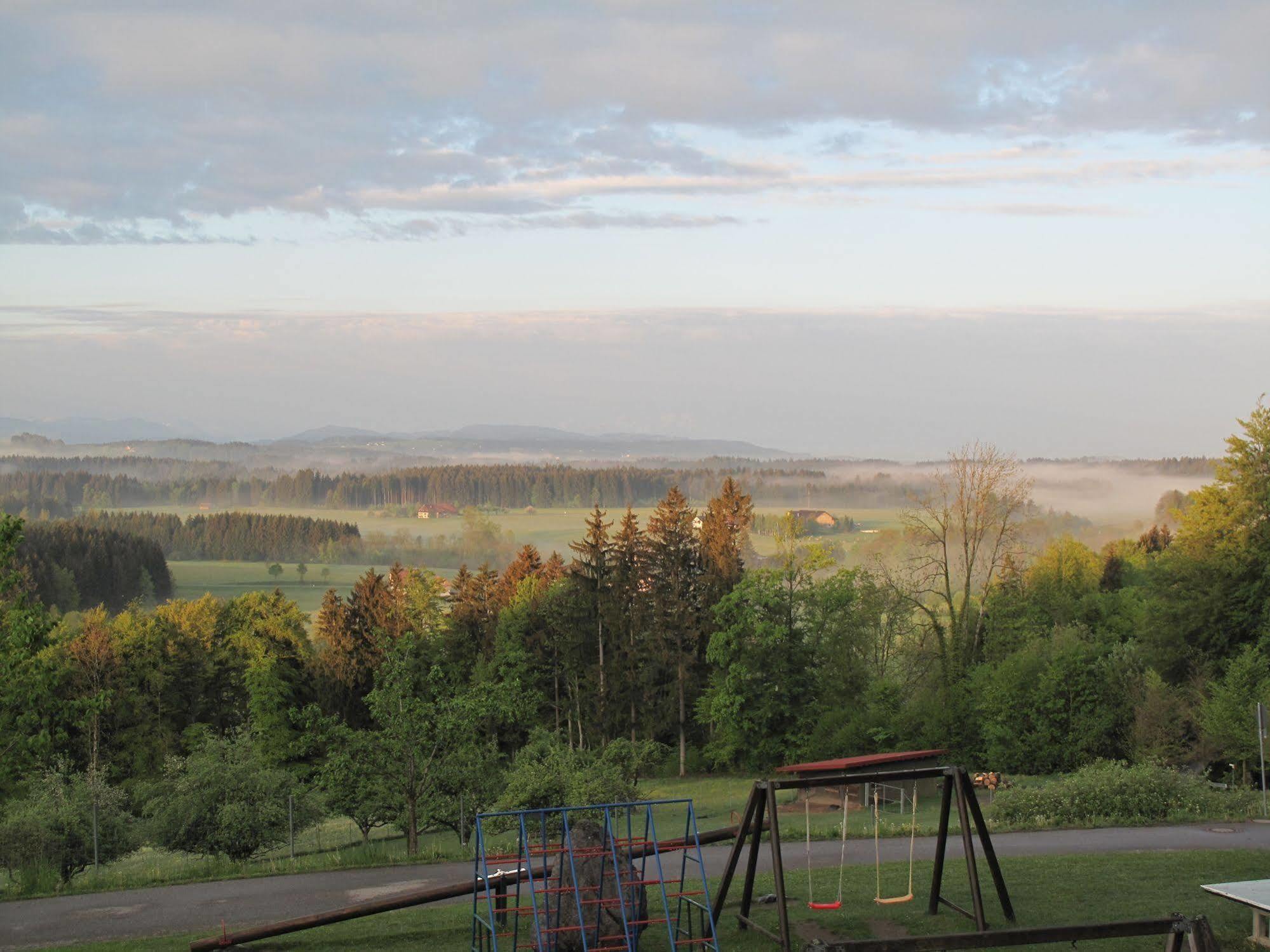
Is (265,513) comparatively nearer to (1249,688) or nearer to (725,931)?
(1249,688)

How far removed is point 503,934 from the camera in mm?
15023

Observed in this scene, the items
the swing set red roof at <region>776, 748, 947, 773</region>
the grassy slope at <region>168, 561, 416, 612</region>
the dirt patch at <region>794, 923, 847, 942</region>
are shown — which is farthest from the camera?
the grassy slope at <region>168, 561, 416, 612</region>

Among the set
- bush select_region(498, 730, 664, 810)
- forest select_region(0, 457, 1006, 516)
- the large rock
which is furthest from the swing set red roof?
forest select_region(0, 457, 1006, 516)

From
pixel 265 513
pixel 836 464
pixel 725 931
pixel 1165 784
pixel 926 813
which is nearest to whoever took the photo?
pixel 725 931

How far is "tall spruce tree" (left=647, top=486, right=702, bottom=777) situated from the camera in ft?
200

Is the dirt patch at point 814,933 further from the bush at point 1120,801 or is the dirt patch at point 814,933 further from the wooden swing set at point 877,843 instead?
the bush at point 1120,801

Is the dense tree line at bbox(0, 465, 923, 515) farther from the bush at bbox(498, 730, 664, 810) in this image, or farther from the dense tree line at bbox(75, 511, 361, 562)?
the bush at bbox(498, 730, 664, 810)

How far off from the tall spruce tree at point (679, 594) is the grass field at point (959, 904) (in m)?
42.0

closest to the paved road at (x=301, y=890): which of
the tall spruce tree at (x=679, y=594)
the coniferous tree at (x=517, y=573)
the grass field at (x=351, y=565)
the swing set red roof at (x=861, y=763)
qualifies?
the swing set red roof at (x=861, y=763)

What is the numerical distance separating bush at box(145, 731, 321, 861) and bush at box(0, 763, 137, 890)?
3.16 feet

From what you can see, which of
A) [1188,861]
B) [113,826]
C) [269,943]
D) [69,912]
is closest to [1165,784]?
[1188,861]

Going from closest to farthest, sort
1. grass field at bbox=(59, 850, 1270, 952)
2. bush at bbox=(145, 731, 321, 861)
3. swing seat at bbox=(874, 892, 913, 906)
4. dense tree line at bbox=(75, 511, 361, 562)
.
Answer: grass field at bbox=(59, 850, 1270, 952)
swing seat at bbox=(874, 892, 913, 906)
bush at bbox=(145, 731, 321, 861)
dense tree line at bbox=(75, 511, 361, 562)

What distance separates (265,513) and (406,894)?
177 m

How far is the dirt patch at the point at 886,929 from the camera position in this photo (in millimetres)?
14172
